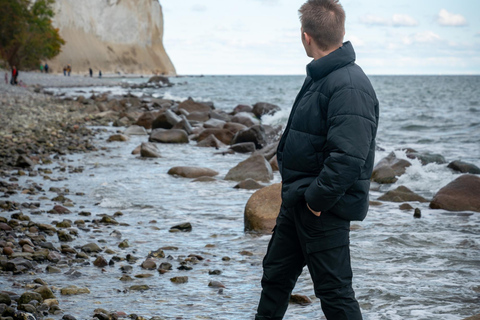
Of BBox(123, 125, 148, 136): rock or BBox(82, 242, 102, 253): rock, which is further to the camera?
BBox(123, 125, 148, 136): rock

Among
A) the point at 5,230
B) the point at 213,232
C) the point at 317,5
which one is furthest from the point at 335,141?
the point at 5,230

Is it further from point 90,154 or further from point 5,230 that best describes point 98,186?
point 90,154

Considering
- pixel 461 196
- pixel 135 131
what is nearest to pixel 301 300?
pixel 461 196

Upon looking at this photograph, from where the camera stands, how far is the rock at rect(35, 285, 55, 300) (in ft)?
12.4

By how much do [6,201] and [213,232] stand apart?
2.70 metres

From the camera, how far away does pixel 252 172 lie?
928cm

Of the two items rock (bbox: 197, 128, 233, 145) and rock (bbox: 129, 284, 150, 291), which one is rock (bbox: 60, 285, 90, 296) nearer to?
rock (bbox: 129, 284, 150, 291)

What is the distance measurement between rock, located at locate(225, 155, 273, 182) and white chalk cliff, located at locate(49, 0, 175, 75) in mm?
83287

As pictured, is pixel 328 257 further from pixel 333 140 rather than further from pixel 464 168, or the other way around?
pixel 464 168

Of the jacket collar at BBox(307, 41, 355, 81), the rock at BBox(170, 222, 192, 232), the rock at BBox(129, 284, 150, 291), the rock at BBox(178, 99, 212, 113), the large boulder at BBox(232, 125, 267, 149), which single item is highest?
the jacket collar at BBox(307, 41, 355, 81)

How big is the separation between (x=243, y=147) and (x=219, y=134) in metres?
1.95

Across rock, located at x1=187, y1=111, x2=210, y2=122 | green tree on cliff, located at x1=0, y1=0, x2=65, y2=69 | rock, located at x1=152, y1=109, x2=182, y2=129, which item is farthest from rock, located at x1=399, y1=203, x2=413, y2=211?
green tree on cliff, located at x1=0, y1=0, x2=65, y2=69

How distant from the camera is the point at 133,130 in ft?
54.0

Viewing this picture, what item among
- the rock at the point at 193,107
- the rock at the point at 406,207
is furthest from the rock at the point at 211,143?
the rock at the point at 193,107
